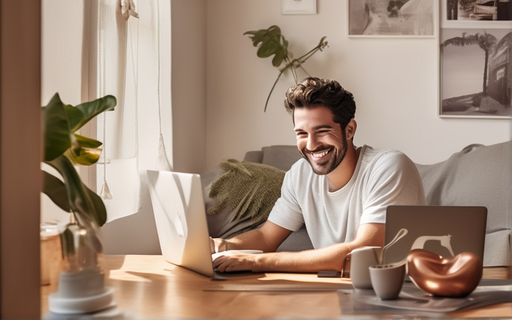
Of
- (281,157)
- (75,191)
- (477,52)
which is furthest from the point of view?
(477,52)

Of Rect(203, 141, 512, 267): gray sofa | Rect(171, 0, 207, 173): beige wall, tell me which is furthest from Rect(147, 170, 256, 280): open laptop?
Rect(171, 0, 207, 173): beige wall

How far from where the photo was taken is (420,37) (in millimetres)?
3574

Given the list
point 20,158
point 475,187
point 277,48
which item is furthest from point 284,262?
point 277,48

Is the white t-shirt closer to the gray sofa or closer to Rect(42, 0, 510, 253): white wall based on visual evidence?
the gray sofa

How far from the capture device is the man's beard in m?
1.76

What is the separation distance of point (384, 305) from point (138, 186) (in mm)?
1587

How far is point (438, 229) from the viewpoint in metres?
1.07

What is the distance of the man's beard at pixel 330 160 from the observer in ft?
5.76

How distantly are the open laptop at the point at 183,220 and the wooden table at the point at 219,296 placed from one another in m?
0.03

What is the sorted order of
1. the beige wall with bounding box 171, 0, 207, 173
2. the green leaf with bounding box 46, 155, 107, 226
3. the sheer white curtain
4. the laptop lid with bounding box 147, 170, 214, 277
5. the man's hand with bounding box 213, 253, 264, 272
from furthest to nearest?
the beige wall with bounding box 171, 0, 207, 173
the sheer white curtain
the man's hand with bounding box 213, 253, 264, 272
the laptop lid with bounding box 147, 170, 214, 277
the green leaf with bounding box 46, 155, 107, 226

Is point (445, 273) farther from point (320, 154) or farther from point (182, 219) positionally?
Result: point (320, 154)

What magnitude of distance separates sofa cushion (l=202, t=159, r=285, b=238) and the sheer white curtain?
0.90 feet

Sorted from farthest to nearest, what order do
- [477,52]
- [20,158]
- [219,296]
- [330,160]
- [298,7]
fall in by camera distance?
[298,7] < [477,52] < [330,160] < [219,296] < [20,158]

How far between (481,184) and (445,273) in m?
1.51
